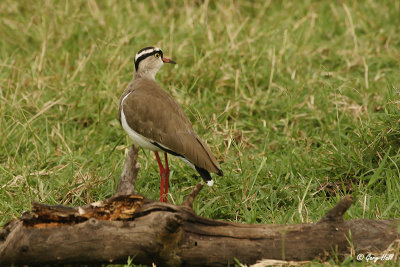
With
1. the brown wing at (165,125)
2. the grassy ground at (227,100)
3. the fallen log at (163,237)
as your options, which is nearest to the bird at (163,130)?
the brown wing at (165,125)

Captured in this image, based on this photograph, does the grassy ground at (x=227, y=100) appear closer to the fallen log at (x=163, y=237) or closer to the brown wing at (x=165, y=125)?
the brown wing at (x=165, y=125)

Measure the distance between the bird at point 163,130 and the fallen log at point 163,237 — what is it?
107 centimetres

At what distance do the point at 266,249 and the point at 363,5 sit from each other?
5738mm

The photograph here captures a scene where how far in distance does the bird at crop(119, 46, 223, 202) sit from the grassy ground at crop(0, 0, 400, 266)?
1.07 ft

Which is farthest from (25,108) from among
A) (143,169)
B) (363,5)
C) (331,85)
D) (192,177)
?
(363,5)

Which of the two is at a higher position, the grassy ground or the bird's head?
the bird's head

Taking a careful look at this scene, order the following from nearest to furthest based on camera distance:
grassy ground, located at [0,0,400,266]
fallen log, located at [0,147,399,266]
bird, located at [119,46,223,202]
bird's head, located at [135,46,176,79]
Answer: fallen log, located at [0,147,399,266] < bird, located at [119,46,223,202] < grassy ground, located at [0,0,400,266] < bird's head, located at [135,46,176,79]

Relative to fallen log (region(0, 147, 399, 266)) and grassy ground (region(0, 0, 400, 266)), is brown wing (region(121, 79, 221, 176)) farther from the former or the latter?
fallen log (region(0, 147, 399, 266))

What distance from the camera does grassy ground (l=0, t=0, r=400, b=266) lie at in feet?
16.4

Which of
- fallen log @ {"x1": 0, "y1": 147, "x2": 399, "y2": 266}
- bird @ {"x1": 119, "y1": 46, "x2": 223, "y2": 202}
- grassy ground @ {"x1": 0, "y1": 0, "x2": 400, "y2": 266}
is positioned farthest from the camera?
grassy ground @ {"x1": 0, "y1": 0, "x2": 400, "y2": 266}

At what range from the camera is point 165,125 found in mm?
4949

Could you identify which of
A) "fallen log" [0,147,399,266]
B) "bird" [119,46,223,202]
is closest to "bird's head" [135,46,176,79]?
"bird" [119,46,223,202]

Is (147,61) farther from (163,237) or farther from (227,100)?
(163,237)

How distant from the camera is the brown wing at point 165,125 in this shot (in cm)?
477
